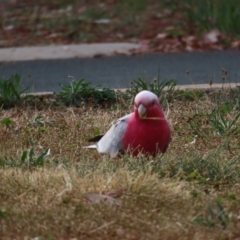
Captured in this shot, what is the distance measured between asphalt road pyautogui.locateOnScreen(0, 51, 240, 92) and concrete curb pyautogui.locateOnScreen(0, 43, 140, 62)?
0.17m

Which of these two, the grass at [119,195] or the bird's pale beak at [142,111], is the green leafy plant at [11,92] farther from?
the bird's pale beak at [142,111]

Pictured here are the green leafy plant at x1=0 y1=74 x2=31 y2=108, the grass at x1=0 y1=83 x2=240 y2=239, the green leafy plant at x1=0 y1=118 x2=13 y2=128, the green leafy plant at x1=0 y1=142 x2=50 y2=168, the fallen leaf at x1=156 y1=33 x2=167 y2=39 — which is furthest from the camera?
the fallen leaf at x1=156 y1=33 x2=167 y2=39

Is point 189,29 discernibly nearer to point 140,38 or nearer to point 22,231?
point 140,38

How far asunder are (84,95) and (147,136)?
1848 mm

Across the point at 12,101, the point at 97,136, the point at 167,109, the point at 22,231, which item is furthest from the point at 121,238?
the point at 12,101

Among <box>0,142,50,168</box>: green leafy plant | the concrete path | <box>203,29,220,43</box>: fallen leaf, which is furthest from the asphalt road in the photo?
<box>0,142,50,168</box>: green leafy plant

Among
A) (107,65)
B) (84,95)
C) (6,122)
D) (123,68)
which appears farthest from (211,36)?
(6,122)

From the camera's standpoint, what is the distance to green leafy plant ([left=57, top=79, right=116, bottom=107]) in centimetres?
634

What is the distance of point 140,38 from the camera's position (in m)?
10.3

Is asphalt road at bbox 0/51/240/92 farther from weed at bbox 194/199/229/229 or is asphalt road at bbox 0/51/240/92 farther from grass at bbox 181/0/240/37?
weed at bbox 194/199/229/229

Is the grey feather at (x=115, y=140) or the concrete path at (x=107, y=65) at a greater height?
the grey feather at (x=115, y=140)

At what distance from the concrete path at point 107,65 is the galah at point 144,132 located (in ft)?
9.32

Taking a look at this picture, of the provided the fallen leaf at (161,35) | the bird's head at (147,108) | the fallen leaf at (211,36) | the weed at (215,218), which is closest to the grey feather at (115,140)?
the bird's head at (147,108)

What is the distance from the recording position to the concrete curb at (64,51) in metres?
9.64
